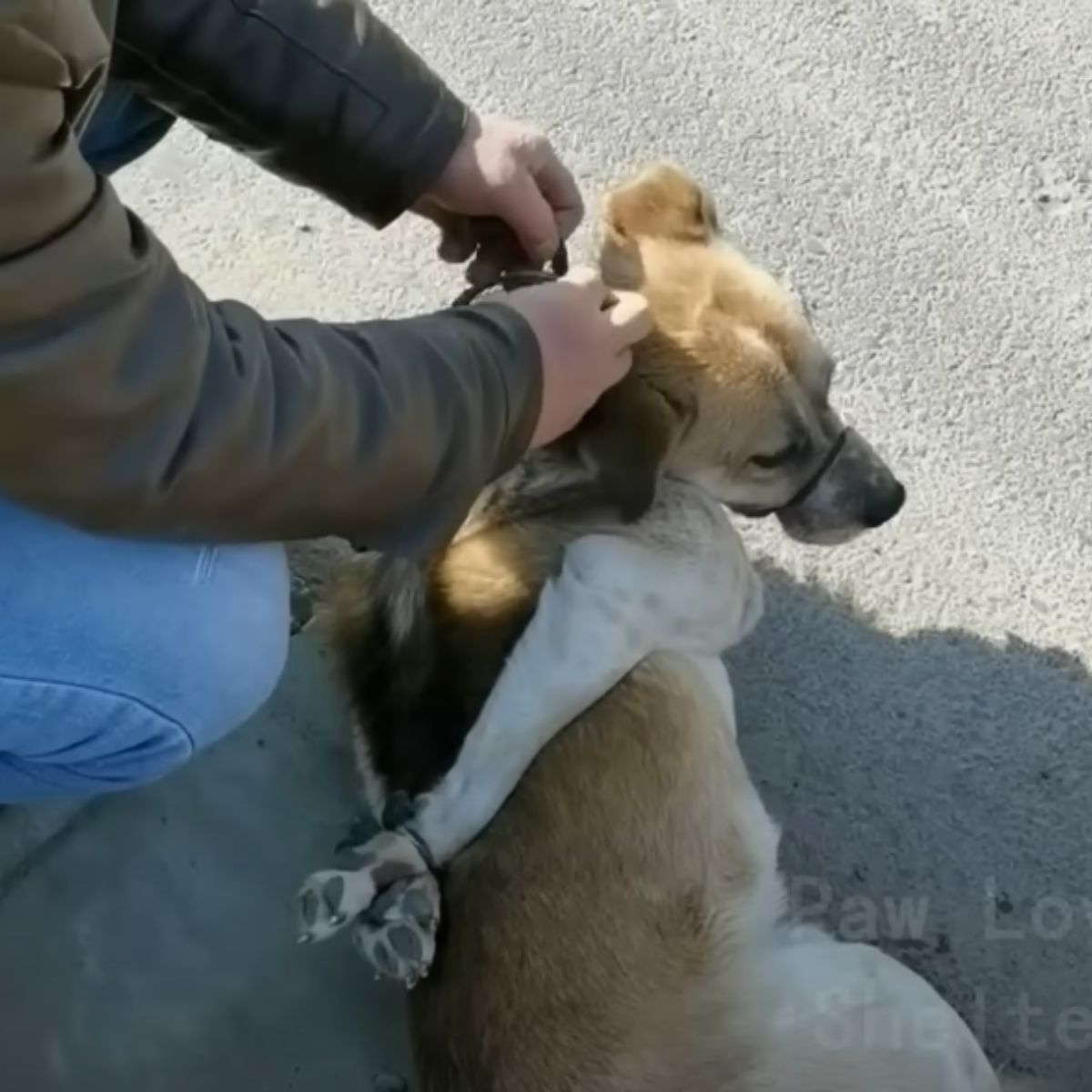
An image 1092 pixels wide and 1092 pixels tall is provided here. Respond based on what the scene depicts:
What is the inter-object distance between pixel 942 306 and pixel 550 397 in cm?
113

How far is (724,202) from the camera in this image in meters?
2.97

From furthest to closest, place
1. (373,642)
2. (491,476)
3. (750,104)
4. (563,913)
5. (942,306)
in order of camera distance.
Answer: (750,104) < (942,306) < (373,642) < (563,913) < (491,476)

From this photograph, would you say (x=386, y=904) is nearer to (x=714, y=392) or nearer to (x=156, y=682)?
(x=156, y=682)

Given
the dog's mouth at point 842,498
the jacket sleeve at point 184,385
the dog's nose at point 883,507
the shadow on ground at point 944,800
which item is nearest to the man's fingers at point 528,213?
the jacket sleeve at point 184,385

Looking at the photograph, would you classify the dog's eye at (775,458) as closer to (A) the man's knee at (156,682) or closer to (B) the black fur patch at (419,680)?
(B) the black fur patch at (419,680)

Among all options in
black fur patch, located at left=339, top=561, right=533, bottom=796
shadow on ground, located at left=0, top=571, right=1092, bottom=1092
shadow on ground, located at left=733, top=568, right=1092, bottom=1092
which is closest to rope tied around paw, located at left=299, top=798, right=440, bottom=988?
black fur patch, located at left=339, top=561, right=533, bottom=796

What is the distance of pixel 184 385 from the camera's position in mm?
1612

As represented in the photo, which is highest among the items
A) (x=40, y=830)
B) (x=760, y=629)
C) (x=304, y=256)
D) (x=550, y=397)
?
(x=550, y=397)

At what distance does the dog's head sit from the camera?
218 centimetres

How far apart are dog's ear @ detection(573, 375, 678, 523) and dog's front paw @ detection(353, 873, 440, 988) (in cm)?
51

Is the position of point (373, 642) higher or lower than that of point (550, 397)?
lower

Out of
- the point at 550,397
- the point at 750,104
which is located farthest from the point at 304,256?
the point at 550,397

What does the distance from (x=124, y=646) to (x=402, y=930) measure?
0.46 m

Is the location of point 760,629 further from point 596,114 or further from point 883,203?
point 596,114
